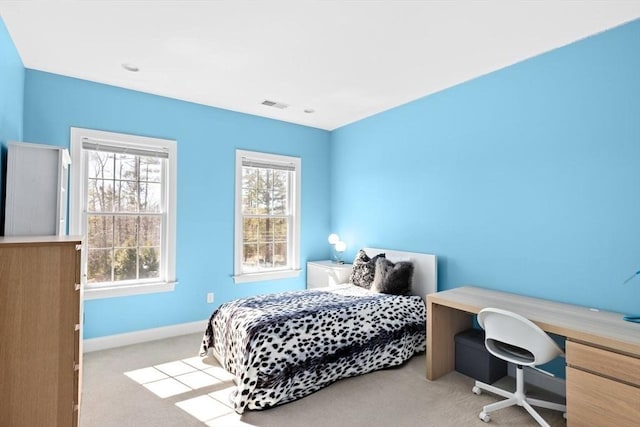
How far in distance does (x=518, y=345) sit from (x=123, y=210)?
12.5 feet

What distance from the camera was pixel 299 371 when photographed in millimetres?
2520

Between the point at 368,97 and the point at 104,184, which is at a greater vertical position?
the point at 368,97

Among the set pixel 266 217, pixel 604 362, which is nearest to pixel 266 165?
pixel 266 217

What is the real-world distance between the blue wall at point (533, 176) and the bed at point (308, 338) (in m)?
0.56

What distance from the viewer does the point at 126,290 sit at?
3.52 m

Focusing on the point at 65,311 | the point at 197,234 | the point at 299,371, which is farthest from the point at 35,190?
the point at 299,371

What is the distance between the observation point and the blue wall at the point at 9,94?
2.31 m

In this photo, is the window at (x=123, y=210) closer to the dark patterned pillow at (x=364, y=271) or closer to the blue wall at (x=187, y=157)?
the blue wall at (x=187, y=157)

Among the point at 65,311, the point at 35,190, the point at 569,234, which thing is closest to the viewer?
the point at 65,311

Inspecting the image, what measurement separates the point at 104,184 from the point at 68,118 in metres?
0.70

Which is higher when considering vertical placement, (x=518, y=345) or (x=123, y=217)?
(x=123, y=217)

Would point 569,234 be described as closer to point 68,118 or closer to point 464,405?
point 464,405

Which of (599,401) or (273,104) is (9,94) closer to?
(273,104)

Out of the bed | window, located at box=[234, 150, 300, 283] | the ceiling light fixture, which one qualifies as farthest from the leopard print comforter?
the ceiling light fixture
